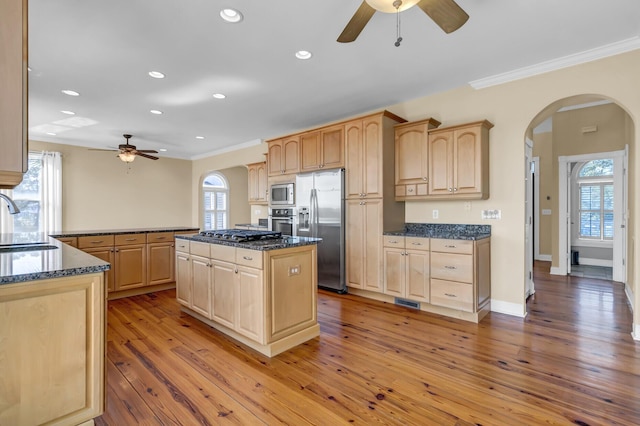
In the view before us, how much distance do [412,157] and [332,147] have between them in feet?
3.84

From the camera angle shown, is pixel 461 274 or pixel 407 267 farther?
pixel 407 267

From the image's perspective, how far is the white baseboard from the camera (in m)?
3.45

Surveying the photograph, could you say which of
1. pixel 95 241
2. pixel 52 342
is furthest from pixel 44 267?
pixel 95 241

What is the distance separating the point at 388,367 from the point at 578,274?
16.9ft

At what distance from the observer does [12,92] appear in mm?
1222

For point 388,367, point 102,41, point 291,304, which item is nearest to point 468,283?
point 388,367

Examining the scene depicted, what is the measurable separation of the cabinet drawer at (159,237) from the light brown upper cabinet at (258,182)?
6.95 ft

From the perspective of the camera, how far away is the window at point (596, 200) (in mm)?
6352

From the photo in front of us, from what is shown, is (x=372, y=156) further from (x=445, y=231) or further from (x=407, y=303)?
(x=407, y=303)

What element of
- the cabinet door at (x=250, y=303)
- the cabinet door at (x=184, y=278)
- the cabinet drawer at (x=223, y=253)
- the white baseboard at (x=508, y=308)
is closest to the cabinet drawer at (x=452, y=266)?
the white baseboard at (x=508, y=308)

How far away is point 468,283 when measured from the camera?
3.28 m

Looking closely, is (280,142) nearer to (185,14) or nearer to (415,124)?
(415,124)

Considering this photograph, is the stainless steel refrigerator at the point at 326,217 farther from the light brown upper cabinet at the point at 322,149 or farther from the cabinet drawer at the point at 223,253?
the cabinet drawer at the point at 223,253

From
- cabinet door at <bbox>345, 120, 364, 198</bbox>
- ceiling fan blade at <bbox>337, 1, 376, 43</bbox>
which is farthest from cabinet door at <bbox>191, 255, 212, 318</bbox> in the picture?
ceiling fan blade at <bbox>337, 1, 376, 43</bbox>
